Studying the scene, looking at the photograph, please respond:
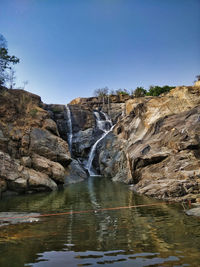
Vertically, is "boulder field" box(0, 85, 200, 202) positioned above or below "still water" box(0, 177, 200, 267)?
above

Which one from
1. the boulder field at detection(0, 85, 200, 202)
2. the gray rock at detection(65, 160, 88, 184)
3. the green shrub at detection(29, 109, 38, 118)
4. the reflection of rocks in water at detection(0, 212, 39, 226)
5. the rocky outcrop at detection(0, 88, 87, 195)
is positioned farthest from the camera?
the green shrub at detection(29, 109, 38, 118)

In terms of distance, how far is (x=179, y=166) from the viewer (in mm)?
14375

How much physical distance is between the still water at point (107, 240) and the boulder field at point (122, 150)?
12.2ft

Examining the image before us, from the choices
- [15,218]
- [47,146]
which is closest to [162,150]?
[47,146]

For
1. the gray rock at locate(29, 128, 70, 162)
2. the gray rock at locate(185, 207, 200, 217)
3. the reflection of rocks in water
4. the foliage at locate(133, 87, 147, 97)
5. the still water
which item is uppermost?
the foliage at locate(133, 87, 147, 97)

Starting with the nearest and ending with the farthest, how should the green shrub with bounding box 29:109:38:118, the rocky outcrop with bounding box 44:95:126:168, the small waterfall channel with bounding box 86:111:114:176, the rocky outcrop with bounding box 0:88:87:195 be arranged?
the rocky outcrop with bounding box 0:88:87:195 < the green shrub with bounding box 29:109:38:118 < the small waterfall channel with bounding box 86:111:114:176 < the rocky outcrop with bounding box 44:95:126:168

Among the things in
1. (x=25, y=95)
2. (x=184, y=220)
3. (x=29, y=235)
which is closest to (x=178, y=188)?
(x=184, y=220)

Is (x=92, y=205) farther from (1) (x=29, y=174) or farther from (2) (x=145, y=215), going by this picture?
(1) (x=29, y=174)

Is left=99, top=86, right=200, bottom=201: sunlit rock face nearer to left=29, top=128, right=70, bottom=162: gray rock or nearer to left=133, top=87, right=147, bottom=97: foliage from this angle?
left=29, top=128, right=70, bottom=162: gray rock

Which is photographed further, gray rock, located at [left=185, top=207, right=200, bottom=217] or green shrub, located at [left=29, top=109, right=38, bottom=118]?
green shrub, located at [left=29, top=109, right=38, bottom=118]

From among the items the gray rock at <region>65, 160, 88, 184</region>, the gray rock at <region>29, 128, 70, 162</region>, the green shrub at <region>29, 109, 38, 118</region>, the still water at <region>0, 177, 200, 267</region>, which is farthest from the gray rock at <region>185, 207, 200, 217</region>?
the green shrub at <region>29, 109, 38, 118</region>

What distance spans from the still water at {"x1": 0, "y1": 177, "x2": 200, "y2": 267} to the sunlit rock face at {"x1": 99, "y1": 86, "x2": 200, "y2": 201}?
9.50ft

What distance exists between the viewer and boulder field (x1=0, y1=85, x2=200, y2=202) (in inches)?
565

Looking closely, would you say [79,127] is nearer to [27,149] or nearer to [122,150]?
[122,150]
